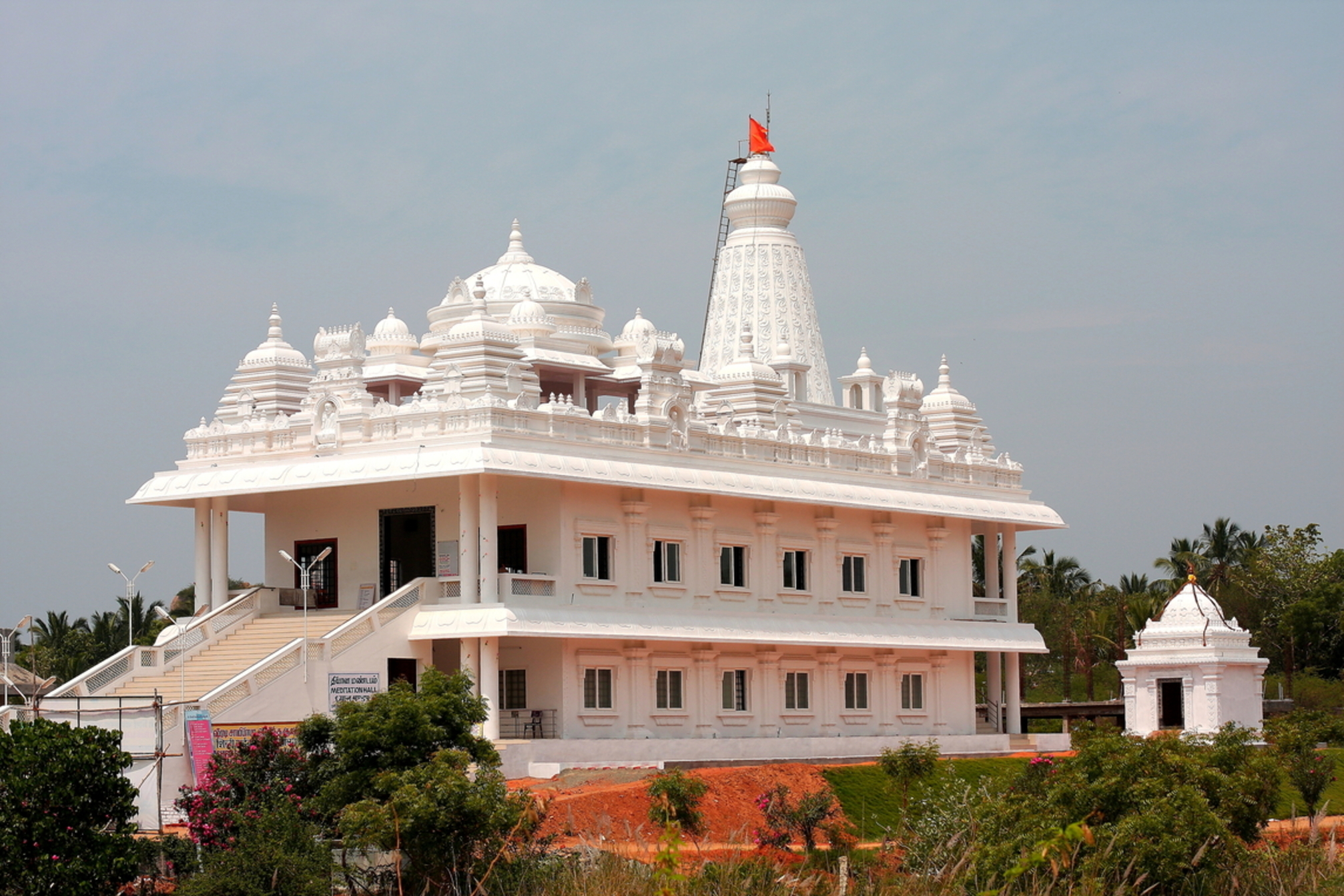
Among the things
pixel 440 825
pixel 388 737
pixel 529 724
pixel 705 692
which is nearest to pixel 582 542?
pixel 529 724

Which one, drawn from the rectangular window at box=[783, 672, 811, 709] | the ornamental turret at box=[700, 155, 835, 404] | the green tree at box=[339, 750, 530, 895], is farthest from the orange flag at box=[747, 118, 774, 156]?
the green tree at box=[339, 750, 530, 895]

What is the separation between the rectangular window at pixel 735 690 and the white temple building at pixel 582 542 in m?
0.05

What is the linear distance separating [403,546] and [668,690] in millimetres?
5840

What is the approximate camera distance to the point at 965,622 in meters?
43.5

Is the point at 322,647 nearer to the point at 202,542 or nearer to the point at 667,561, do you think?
the point at 202,542

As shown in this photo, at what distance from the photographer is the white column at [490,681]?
32.8 metres

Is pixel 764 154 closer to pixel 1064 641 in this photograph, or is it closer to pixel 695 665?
pixel 695 665

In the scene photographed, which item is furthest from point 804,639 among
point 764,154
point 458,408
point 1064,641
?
point 1064,641

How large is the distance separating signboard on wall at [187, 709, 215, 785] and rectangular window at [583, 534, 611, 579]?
8.78 meters

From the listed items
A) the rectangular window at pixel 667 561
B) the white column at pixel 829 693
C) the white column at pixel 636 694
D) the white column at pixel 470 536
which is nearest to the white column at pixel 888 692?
the white column at pixel 829 693

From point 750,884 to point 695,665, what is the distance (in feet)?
60.0

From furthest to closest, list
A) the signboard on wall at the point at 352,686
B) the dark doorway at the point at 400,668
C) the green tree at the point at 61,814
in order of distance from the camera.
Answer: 1. the dark doorway at the point at 400,668
2. the signboard on wall at the point at 352,686
3. the green tree at the point at 61,814

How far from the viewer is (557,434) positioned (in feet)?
113

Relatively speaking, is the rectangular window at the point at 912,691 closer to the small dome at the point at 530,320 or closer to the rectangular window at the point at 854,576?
the rectangular window at the point at 854,576
